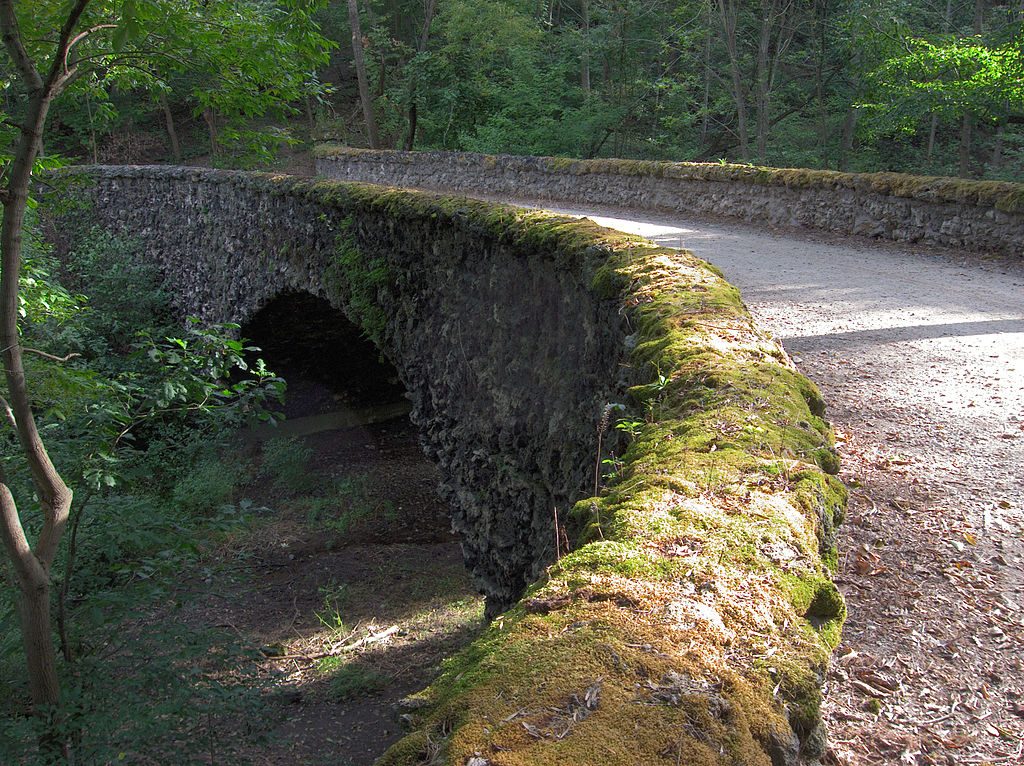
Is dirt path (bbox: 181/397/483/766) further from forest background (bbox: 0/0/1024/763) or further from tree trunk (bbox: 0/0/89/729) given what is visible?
tree trunk (bbox: 0/0/89/729)

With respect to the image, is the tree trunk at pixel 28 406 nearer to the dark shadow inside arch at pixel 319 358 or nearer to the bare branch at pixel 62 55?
the bare branch at pixel 62 55

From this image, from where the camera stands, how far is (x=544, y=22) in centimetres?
2564

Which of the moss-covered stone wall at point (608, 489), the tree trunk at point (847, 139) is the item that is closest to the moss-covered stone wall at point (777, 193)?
the moss-covered stone wall at point (608, 489)

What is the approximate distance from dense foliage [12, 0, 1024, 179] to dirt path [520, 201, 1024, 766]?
10.2 metres

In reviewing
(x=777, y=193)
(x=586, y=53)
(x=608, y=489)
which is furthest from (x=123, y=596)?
(x=586, y=53)

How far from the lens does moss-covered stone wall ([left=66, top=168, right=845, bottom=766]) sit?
1538 mm

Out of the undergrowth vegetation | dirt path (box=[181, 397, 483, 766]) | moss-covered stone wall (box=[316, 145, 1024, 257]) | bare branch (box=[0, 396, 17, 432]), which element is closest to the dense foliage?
moss-covered stone wall (box=[316, 145, 1024, 257])

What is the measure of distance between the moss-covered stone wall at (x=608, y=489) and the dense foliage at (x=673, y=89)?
11.1m

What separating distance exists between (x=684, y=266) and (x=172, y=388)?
3.16 metres

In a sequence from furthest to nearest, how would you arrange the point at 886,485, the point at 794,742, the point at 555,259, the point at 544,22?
the point at 544,22 → the point at 555,259 → the point at 886,485 → the point at 794,742

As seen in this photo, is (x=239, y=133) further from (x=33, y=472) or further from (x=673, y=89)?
(x=673, y=89)

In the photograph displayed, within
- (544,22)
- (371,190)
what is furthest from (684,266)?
(544,22)

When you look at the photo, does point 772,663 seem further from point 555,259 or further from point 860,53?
point 860,53

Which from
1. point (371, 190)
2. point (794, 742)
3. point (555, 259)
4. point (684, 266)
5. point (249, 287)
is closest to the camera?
point (794, 742)
